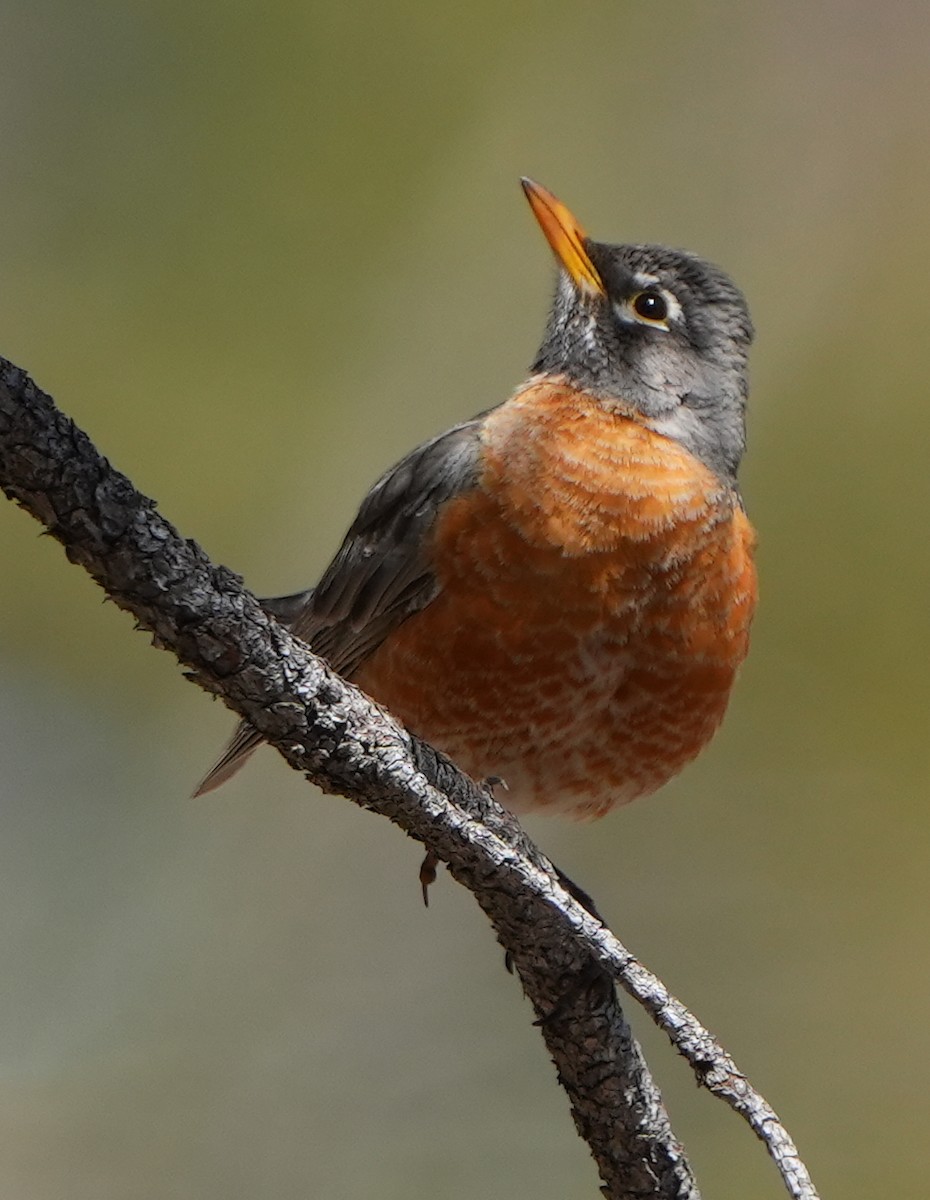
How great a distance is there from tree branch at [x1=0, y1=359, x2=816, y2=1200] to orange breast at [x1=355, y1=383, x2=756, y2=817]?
2.87 ft

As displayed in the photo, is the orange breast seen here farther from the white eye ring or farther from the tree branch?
the tree branch

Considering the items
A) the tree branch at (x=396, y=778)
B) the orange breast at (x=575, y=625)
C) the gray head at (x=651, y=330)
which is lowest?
the tree branch at (x=396, y=778)

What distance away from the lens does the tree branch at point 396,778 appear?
2.11 meters

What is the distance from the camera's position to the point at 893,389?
604 centimetres

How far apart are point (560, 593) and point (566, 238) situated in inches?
63.4

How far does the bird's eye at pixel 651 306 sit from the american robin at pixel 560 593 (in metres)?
0.27

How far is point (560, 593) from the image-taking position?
4031 mm

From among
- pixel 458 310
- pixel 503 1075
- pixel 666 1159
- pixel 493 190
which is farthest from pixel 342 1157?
pixel 493 190

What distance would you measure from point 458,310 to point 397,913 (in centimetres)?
266

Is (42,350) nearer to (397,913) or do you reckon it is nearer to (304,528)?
(304,528)

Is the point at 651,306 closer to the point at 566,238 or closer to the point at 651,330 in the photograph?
the point at 651,330

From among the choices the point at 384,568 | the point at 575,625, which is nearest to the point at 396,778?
the point at 575,625

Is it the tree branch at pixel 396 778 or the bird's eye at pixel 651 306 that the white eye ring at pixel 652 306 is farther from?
the tree branch at pixel 396 778

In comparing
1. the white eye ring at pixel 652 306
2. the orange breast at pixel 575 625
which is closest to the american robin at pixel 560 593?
the orange breast at pixel 575 625
